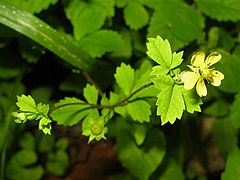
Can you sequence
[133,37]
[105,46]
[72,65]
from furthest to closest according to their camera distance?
[133,37] < [72,65] < [105,46]

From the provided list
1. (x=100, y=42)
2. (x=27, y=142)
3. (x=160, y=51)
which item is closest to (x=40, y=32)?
→ (x=100, y=42)

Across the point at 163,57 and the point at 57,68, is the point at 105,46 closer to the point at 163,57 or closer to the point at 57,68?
the point at 163,57

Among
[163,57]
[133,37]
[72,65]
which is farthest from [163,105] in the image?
[133,37]

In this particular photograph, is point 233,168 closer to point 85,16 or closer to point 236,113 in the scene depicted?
point 236,113

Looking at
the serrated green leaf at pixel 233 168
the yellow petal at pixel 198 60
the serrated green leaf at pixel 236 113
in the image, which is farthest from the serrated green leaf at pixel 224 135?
the yellow petal at pixel 198 60

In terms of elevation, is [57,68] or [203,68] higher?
[203,68]

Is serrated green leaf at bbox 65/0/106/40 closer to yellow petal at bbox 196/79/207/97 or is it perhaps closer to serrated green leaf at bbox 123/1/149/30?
serrated green leaf at bbox 123/1/149/30
